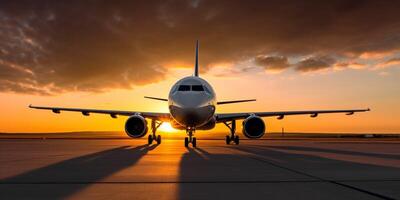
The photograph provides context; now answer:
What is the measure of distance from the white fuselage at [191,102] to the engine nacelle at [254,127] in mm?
2923

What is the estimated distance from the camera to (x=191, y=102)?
1938 centimetres

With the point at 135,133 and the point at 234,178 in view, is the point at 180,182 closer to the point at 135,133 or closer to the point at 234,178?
the point at 234,178

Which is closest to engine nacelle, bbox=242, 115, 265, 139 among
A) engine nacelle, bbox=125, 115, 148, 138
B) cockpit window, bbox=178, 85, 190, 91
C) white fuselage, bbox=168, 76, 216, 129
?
white fuselage, bbox=168, 76, 216, 129

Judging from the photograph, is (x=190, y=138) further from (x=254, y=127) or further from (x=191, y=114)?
(x=254, y=127)

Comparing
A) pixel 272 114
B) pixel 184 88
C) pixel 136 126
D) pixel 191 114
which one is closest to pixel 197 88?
pixel 184 88

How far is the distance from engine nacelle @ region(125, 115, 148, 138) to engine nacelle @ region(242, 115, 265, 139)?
5.97 meters

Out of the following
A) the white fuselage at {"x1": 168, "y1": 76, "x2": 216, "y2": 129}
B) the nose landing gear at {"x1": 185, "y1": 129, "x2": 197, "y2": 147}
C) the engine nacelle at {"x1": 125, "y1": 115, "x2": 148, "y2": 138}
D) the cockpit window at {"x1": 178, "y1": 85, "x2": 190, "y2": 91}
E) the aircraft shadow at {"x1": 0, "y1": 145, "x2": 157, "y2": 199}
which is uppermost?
the cockpit window at {"x1": 178, "y1": 85, "x2": 190, "y2": 91}

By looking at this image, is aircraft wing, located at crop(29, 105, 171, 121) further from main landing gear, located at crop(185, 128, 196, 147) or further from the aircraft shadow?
the aircraft shadow

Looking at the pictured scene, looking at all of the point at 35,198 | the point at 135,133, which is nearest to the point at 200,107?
the point at 135,133

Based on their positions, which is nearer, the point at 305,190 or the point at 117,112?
the point at 305,190

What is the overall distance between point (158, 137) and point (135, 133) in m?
5.24

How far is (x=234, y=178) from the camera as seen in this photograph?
793 cm

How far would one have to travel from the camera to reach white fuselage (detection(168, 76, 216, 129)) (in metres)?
19.4

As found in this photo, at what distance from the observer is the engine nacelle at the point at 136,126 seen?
73.8 feet
